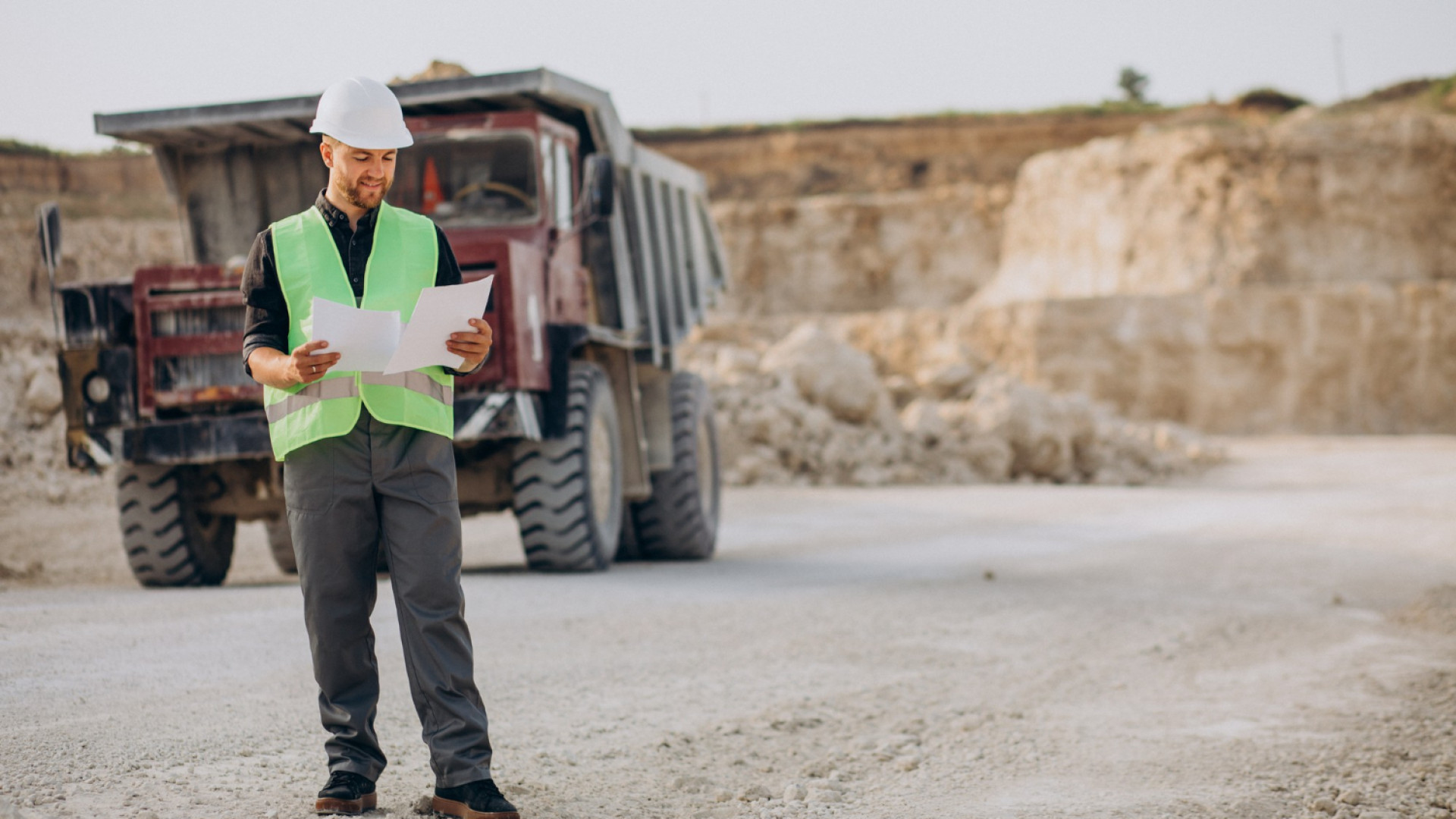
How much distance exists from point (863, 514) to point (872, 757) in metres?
9.90

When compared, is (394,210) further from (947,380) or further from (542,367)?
(947,380)

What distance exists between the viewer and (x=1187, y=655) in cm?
659

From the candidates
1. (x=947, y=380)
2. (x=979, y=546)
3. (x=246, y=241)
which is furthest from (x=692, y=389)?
(x=947, y=380)

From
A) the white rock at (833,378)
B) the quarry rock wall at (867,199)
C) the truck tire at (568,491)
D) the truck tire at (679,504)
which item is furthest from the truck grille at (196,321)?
the quarry rock wall at (867,199)

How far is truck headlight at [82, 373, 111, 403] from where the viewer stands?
296 inches

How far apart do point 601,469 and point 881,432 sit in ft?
37.8

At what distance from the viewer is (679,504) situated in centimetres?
1038

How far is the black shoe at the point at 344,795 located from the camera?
3.44m

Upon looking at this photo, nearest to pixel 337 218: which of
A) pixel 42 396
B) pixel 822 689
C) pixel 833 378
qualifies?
pixel 822 689

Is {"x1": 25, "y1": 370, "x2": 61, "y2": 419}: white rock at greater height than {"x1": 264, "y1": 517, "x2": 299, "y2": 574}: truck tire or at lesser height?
greater

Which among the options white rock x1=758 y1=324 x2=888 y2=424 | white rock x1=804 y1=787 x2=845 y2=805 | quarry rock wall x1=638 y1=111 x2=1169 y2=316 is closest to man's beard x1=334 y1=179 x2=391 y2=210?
white rock x1=804 y1=787 x2=845 y2=805

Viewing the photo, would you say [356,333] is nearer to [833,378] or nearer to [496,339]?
[496,339]

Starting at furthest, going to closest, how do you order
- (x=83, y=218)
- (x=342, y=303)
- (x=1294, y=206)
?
(x=1294, y=206) → (x=83, y=218) → (x=342, y=303)

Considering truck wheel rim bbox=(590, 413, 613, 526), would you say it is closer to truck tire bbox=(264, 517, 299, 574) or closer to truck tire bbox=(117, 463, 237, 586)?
truck tire bbox=(117, 463, 237, 586)
